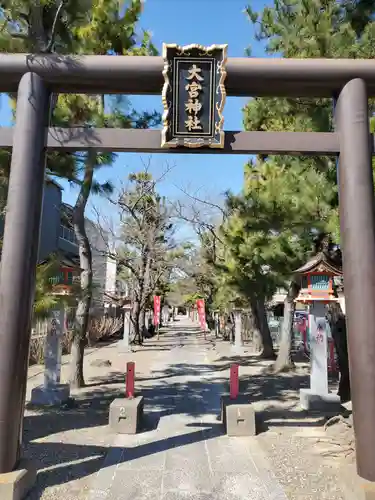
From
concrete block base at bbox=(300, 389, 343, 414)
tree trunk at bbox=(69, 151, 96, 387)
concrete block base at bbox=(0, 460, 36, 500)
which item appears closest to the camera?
concrete block base at bbox=(0, 460, 36, 500)

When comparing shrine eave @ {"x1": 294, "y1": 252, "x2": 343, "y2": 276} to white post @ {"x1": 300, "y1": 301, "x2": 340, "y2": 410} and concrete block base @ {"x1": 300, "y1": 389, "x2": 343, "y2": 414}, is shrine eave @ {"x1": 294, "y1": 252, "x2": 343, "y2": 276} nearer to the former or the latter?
white post @ {"x1": 300, "y1": 301, "x2": 340, "y2": 410}

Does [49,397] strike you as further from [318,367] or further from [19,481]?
[318,367]

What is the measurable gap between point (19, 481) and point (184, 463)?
2.20m

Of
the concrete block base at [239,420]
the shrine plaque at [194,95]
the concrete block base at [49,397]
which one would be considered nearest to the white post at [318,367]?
the concrete block base at [239,420]

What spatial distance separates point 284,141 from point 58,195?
2087 centimetres

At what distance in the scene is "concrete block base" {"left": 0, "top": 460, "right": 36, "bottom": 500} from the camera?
4176 mm

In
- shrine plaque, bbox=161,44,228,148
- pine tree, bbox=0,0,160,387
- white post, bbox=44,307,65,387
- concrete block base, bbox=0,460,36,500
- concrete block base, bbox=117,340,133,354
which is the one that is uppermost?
pine tree, bbox=0,0,160,387

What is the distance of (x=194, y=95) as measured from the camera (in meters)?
5.23

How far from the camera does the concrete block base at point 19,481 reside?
4176 mm

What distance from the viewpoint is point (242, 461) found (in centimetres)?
575

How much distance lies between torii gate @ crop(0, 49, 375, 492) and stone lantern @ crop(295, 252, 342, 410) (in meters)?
4.15

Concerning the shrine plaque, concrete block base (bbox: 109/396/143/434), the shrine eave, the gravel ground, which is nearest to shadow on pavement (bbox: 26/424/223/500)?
concrete block base (bbox: 109/396/143/434)

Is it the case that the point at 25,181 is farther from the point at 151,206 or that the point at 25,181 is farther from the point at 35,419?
the point at 151,206

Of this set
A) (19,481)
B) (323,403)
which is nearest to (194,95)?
(19,481)
